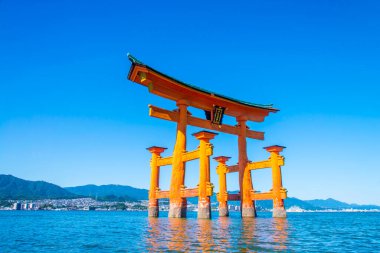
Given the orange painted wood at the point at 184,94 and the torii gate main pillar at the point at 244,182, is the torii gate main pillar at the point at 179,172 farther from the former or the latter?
the torii gate main pillar at the point at 244,182

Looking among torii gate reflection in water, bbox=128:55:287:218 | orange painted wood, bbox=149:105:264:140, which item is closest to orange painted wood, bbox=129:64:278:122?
torii gate reflection in water, bbox=128:55:287:218

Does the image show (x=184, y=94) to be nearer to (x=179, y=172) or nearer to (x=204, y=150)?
(x=204, y=150)

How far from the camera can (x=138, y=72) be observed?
2456 cm

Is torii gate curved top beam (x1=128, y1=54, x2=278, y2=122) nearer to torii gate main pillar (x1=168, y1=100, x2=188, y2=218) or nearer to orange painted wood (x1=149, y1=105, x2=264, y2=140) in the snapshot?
torii gate main pillar (x1=168, y1=100, x2=188, y2=218)

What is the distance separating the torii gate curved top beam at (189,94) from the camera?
24663mm

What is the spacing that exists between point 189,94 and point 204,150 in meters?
5.68

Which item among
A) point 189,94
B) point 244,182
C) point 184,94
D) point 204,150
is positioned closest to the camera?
point 204,150

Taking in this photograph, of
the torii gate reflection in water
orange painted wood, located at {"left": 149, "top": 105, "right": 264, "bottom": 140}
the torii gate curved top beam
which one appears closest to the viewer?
the torii gate curved top beam

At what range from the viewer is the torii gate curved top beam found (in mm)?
24663

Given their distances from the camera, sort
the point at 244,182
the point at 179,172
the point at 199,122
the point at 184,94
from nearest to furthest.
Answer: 1. the point at 179,172
2. the point at 184,94
3. the point at 199,122
4. the point at 244,182

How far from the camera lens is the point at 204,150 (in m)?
24.8

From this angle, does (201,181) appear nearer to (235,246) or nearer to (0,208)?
(235,246)

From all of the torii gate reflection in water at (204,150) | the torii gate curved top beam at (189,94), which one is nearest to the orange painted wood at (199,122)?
the torii gate reflection in water at (204,150)

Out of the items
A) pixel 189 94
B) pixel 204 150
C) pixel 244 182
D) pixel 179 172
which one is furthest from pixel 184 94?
pixel 244 182
